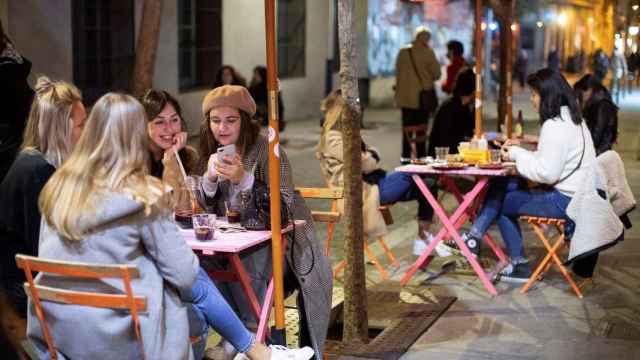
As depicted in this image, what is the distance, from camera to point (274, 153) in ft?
16.0

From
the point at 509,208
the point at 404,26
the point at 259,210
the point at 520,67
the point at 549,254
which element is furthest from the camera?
the point at 520,67

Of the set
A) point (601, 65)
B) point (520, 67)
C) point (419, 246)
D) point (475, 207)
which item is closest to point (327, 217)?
point (475, 207)

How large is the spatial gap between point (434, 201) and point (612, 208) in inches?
48.2

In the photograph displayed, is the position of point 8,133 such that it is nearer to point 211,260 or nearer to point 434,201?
point 211,260

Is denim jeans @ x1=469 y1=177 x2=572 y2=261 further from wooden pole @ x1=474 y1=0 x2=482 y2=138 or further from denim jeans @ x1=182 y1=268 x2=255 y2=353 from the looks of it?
denim jeans @ x1=182 y1=268 x2=255 y2=353

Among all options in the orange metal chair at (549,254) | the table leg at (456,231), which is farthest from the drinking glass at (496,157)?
the orange metal chair at (549,254)

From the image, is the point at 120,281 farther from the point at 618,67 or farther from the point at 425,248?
the point at 618,67

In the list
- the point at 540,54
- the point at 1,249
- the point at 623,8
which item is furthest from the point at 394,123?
the point at 540,54

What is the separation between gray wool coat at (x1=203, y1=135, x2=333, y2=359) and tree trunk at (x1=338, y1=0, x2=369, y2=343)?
1.95 ft

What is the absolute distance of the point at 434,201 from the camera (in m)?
7.60

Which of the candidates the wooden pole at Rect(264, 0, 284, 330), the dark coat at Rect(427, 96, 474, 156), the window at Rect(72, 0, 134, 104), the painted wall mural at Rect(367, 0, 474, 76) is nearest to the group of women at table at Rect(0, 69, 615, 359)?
the wooden pole at Rect(264, 0, 284, 330)

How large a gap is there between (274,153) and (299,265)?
0.68m

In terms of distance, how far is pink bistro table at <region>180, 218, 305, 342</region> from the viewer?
471 centimetres

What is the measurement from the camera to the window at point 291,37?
2269cm
